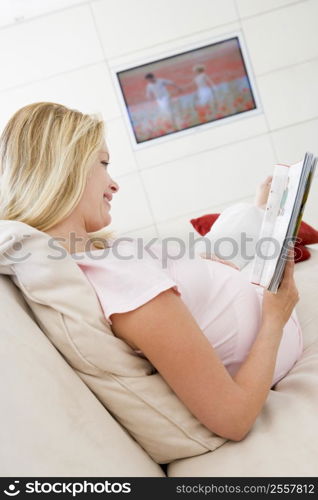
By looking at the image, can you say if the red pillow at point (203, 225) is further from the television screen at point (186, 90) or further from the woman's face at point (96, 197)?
the television screen at point (186, 90)

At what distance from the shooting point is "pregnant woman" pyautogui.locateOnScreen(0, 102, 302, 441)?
3.12 feet

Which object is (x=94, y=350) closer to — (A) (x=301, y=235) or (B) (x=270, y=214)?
(B) (x=270, y=214)

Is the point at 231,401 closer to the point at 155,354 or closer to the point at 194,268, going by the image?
the point at 155,354

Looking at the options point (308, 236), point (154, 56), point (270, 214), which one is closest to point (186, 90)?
point (154, 56)

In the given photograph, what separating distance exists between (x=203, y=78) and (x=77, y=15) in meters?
1.20

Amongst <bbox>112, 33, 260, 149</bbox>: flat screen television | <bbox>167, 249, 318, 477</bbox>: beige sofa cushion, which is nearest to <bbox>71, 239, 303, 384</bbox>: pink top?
<bbox>167, 249, 318, 477</bbox>: beige sofa cushion

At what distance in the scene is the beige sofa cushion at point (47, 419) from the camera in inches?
26.4

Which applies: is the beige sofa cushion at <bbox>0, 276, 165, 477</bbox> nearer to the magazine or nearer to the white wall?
the magazine

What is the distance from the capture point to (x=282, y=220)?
1103 millimetres

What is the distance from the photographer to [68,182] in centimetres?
112

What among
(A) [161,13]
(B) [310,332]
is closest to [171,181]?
(A) [161,13]

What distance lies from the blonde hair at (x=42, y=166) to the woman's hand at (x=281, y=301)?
1.44 ft
